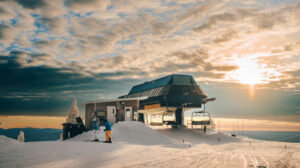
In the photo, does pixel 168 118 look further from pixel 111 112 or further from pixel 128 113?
pixel 111 112

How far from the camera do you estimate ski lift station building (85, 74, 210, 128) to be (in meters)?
34.2

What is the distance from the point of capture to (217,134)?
36969mm

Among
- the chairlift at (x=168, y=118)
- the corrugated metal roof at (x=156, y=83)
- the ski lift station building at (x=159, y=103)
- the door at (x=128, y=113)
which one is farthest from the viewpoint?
the corrugated metal roof at (x=156, y=83)

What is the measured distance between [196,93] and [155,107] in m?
7.51

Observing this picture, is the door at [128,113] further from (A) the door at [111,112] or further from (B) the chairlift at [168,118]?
(B) the chairlift at [168,118]

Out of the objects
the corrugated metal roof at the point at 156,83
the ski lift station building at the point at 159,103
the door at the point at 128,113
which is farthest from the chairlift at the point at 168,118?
the corrugated metal roof at the point at 156,83

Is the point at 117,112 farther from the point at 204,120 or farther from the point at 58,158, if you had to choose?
the point at 58,158

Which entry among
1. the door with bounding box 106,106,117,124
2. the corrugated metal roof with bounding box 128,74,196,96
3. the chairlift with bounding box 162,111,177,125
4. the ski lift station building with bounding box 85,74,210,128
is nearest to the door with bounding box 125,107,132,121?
the ski lift station building with bounding box 85,74,210,128

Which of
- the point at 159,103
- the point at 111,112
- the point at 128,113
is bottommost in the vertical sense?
the point at 128,113

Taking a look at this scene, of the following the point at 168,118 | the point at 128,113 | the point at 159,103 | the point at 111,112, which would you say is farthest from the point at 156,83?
the point at 111,112

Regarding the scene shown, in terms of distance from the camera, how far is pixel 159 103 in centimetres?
3953

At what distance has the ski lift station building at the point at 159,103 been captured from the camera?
112 ft

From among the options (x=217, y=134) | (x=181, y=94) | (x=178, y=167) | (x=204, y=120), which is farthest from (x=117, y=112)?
(x=178, y=167)

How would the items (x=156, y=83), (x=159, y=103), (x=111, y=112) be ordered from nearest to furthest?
(x=111, y=112), (x=159, y=103), (x=156, y=83)
